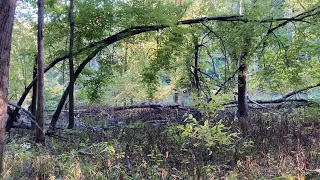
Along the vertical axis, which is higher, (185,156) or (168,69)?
(168,69)

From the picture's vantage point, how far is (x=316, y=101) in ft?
30.4

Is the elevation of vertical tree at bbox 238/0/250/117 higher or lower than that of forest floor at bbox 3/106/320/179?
higher

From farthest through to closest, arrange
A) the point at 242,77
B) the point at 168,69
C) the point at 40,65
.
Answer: the point at 168,69 < the point at 242,77 < the point at 40,65

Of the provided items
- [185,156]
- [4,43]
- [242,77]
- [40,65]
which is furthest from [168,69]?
[4,43]

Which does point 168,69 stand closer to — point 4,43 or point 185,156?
point 185,156

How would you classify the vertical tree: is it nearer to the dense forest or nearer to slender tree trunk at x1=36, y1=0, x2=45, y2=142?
the dense forest

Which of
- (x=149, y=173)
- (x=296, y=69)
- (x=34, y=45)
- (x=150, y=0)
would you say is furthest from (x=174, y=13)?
(x=149, y=173)

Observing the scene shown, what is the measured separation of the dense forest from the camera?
472 cm

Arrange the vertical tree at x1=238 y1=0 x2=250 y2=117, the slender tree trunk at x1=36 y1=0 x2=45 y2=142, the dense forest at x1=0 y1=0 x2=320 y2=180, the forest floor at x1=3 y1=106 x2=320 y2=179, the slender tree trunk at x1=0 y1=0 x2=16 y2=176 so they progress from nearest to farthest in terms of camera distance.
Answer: the slender tree trunk at x1=0 y1=0 x2=16 y2=176, the forest floor at x1=3 y1=106 x2=320 y2=179, the dense forest at x1=0 y1=0 x2=320 y2=180, the slender tree trunk at x1=36 y1=0 x2=45 y2=142, the vertical tree at x1=238 y1=0 x2=250 y2=117

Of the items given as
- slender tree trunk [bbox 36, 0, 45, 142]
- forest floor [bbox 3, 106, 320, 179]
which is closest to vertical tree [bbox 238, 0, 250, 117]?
forest floor [bbox 3, 106, 320, 179]

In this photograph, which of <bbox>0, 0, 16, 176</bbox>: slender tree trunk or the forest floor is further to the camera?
the forest floor

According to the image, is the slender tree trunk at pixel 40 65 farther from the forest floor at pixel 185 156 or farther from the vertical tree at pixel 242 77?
the vertical tree at pixel 242 77

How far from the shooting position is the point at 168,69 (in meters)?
10.8

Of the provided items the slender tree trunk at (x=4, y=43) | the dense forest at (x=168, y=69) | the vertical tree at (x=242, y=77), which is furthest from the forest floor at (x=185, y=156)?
the vertical tree at (x=242, y=77)
